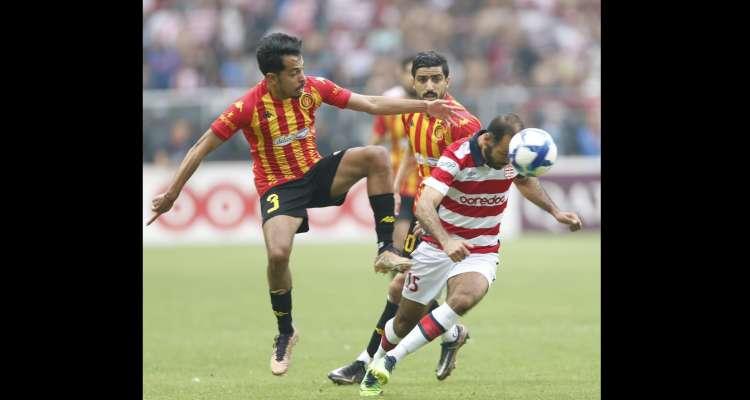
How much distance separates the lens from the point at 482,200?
32.0 ft

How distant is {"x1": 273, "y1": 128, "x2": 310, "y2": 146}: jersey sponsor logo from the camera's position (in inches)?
413

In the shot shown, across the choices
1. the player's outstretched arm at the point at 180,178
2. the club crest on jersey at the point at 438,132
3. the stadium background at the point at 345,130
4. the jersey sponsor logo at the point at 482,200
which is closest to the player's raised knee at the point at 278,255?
→ the player's outstretched arm at the point at 180,178

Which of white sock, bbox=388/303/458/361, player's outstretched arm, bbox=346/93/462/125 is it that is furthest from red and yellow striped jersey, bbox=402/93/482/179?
white sock, bbox=388/303/458/361

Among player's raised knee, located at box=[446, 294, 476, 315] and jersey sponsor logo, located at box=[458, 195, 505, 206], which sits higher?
jersey sponsor logo, located at box=[458, 195, 505, 206]

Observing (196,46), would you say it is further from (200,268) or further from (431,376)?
(431,376)

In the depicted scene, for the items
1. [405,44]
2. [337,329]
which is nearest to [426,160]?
[337,329]

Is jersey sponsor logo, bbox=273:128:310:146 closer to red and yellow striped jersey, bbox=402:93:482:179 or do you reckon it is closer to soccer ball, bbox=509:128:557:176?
red and yellow striped jersey, bbox=402:93:482:179

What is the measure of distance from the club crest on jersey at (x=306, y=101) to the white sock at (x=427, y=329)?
2139mm

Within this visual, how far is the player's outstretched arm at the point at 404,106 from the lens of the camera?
9.80m

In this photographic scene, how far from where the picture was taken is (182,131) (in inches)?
993

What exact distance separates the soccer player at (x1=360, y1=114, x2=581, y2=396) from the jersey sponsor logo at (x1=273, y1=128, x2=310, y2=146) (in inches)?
54.6

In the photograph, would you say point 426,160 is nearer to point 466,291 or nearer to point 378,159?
point 378,159

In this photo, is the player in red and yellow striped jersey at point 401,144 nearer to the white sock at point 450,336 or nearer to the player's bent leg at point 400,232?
the player's bent leg at point 400,232

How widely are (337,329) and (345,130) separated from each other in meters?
11.1
